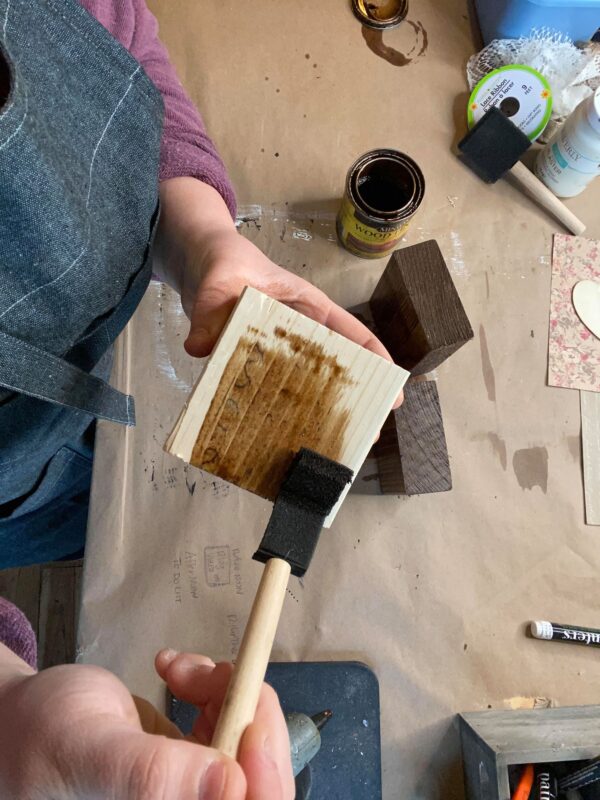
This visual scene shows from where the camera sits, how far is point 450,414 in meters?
0.74

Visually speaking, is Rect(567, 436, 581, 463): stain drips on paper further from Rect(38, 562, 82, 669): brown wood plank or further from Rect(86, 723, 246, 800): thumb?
Rect(38, 562, 82, 669): brown wood plank

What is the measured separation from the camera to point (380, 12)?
85 centimetres

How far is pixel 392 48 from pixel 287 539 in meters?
0.77

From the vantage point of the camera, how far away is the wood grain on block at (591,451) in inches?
28.9

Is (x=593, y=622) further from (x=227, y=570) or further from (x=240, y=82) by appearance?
(x=240, y=82)

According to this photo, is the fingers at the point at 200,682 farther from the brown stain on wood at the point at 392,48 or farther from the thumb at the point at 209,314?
the brown stain on wood at the point at 392,48

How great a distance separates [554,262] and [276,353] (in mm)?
551

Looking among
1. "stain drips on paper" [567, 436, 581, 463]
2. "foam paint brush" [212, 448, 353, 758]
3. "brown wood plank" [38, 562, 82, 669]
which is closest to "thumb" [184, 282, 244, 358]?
"foam paint brush" [212, 448, 353, 758]

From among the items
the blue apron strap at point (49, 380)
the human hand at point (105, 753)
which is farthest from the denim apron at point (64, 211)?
the human hand at point (105, 753)

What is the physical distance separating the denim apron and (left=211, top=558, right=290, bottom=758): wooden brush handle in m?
0.25

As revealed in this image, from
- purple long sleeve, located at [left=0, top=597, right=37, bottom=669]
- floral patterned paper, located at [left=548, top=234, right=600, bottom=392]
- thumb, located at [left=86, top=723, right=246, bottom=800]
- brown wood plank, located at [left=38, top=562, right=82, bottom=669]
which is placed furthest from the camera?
brown wood plank, located at [left=38, top=562, right=82, bottom=669]

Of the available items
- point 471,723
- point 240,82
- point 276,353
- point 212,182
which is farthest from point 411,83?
point 471,723

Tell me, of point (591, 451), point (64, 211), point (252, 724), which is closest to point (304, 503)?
point (252, 724)

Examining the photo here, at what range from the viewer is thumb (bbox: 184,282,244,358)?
511 mm
